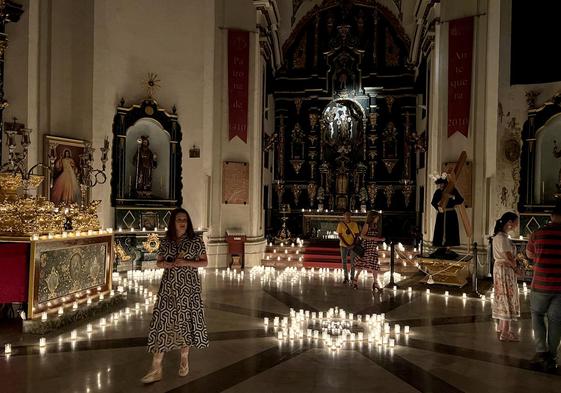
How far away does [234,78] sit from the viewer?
14.7 meters

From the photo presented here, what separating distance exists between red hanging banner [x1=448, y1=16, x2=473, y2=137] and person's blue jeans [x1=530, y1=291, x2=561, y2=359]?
319 inches

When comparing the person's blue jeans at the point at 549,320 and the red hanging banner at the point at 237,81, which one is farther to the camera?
the red hanging banner at the point at 237,81

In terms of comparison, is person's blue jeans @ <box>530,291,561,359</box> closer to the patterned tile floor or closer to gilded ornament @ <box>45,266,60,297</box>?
the patterned tile floor

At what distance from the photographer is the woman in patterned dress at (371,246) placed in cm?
996

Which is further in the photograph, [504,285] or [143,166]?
[143,166]

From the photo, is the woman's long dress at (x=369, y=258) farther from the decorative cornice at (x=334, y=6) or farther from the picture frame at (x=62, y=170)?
the decorative cornice at (x=334, y=6)

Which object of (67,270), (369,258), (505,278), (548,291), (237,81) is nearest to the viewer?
(548,291)

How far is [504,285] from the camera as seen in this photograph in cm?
659

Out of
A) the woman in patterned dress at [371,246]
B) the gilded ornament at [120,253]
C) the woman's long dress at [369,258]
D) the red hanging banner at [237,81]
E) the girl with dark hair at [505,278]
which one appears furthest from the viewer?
the red hanging banner at [237,81]

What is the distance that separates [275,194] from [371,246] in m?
10.7

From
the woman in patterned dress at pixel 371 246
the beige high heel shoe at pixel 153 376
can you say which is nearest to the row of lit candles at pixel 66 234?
the beige high heel shoe at pixel 153 376

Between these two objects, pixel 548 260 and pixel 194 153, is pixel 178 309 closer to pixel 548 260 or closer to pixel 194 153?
pixel 548 260

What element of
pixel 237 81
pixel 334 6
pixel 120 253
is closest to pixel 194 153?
pixel 237 81

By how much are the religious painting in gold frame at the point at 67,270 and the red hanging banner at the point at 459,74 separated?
9.24m
